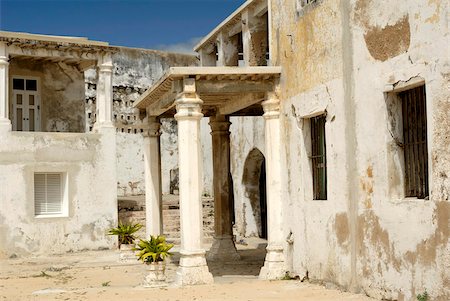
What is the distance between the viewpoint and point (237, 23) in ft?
50.9

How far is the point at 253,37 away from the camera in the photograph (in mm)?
14633

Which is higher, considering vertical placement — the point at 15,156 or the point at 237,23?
the point at 237,23

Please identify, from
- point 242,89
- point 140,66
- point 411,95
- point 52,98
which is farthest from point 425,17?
point 140,66

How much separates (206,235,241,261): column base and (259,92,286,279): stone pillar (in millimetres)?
3876

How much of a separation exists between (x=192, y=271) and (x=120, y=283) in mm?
2101

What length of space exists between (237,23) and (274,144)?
4.64 m

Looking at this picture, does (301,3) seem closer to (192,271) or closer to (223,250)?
(192,271)

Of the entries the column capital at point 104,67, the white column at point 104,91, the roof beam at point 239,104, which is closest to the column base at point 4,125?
the white column at point 104,91

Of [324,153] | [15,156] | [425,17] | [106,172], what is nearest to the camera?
[425,17]

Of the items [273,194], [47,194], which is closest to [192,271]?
A: [273,194]

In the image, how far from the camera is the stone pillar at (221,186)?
1588 centimetres

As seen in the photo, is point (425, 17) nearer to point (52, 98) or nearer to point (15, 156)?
point (15, 156)

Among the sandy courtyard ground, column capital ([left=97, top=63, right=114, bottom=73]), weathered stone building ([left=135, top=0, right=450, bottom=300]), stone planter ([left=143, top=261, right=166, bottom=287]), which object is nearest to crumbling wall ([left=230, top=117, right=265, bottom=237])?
the sandy courtyard ground

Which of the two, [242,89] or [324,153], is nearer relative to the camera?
[324,153]
